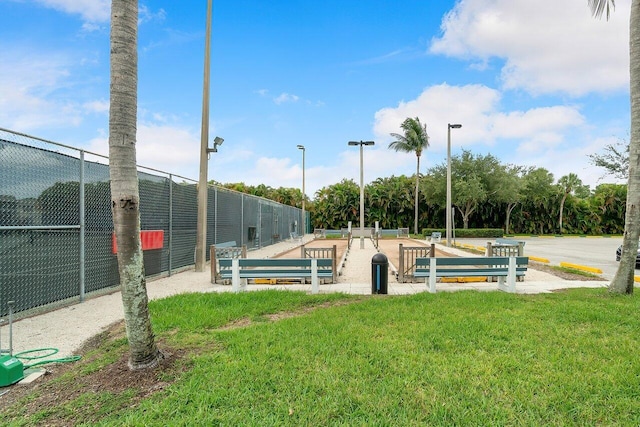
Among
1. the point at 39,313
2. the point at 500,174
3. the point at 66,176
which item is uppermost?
the point at 500,174

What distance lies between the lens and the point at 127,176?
3.50m

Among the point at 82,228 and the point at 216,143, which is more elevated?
the point at 216,143

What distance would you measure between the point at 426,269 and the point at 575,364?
14.6 feet

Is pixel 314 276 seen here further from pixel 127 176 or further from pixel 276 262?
pixel 127 176

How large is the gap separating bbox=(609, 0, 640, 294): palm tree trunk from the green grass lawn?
1319 millimetres

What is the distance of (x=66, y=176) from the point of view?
659cm

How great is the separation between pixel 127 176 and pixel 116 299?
488cm

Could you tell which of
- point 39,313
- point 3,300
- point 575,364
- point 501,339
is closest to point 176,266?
point 39,313

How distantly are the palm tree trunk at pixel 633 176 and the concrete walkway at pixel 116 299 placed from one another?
143 cm

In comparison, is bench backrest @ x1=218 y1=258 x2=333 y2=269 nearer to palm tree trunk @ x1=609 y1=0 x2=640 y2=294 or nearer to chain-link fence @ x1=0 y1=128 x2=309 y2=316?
chain-link fence @ x1=0 y1=128 x2=309 y2=316

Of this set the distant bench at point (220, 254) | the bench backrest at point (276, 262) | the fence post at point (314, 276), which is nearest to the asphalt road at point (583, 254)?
the fence post at point (314, 276)

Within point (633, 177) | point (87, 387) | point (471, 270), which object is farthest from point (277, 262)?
point (633, 177)

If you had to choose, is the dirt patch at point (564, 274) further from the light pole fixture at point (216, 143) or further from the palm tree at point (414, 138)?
the palm tree at point (414, 138)

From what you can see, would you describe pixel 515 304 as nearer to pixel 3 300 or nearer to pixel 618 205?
pixel 3 300
